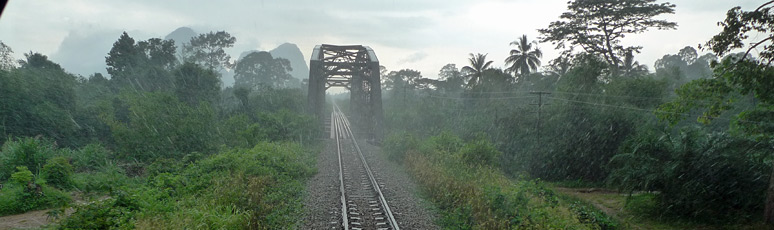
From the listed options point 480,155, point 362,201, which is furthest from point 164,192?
point 480,155

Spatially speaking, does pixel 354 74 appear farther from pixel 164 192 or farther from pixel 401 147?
pixel 164 192

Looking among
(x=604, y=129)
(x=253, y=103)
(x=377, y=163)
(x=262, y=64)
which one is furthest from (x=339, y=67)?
(x=262, y=64)

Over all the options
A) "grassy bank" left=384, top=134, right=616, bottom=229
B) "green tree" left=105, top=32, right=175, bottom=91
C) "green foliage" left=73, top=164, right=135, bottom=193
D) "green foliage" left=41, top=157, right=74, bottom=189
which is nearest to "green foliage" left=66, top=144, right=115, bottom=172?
"green foliage" left=73, top=164, right=135, bottom=193

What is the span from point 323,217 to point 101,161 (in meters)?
12.7

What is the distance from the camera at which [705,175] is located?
9.59 meters

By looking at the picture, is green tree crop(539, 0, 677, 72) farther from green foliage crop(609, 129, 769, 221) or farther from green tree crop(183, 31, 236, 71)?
green tree crop(183, 31, 236, 71)

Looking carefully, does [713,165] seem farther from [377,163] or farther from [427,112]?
[427,112]

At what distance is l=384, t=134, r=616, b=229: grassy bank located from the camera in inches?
308

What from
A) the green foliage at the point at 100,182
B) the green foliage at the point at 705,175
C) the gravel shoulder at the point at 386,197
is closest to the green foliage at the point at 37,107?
the green foliage at the point at 100,182

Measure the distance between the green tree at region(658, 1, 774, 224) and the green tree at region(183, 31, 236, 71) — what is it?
220 feet

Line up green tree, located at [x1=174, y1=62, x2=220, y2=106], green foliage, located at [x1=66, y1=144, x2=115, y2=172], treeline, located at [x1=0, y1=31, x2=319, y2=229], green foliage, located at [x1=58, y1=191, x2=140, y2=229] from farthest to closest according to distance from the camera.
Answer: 1. green tree, located at [x1=174, y1=62, x2=220, y2=106]
2. green foliage, located at [x1=66, y1=144, x2=115, y2=172]
3. treeline, located at [x1=0, y1=31, x2=319, y2=229]
4. green foliage, located at [x1=58, y1=191, x2=140, y2=229]

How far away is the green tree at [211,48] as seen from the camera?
6538 cm

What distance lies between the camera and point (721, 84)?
27.5 ft

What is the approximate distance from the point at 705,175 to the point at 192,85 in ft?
105
